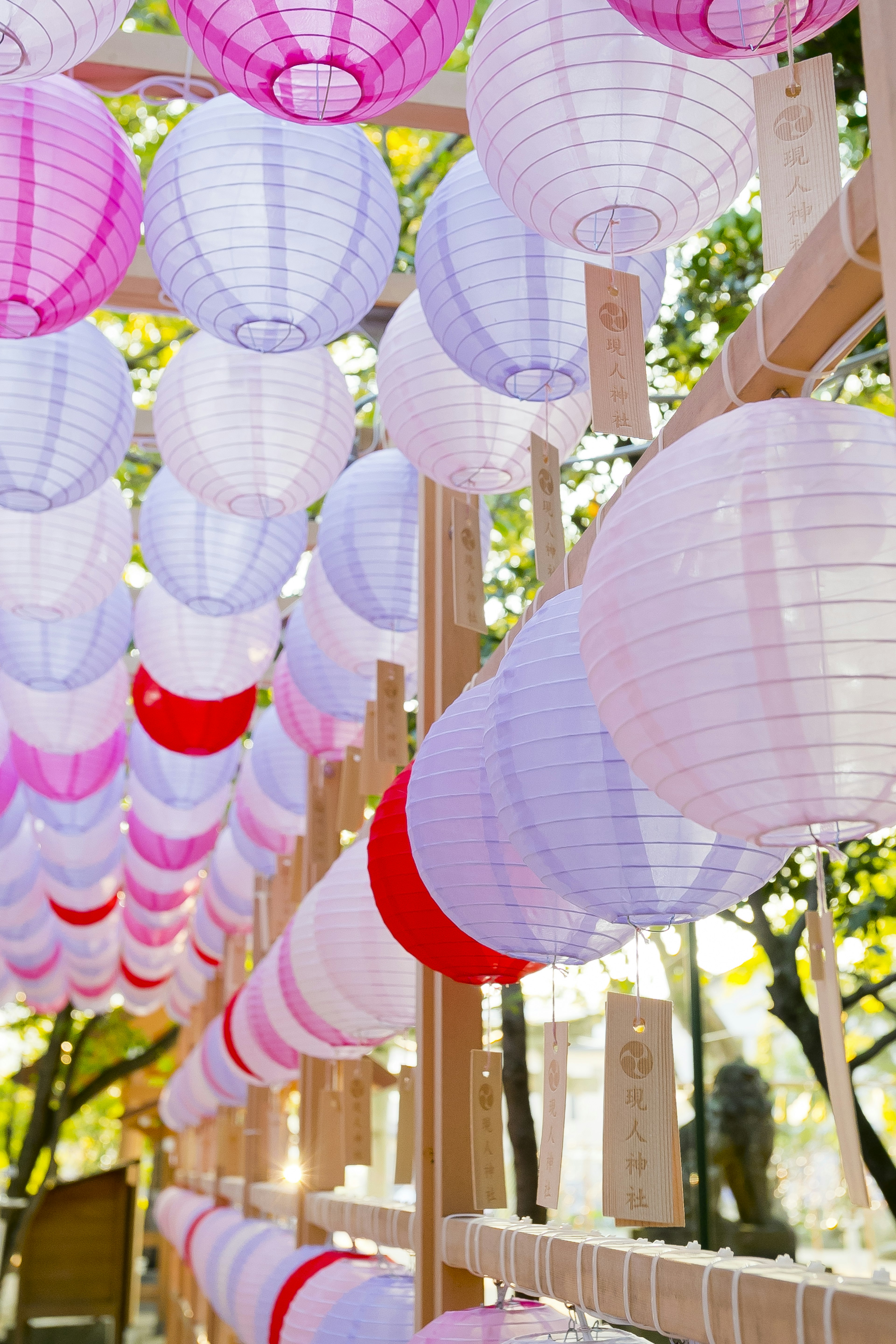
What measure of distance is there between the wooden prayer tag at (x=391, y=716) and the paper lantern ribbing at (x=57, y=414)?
0.60 metres

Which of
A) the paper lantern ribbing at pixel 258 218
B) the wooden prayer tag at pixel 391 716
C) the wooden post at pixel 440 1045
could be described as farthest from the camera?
the wooden prayer tag at pixel 391 716

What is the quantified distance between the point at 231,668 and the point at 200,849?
227 cm

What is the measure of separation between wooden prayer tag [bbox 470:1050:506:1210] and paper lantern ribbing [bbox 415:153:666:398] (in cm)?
86

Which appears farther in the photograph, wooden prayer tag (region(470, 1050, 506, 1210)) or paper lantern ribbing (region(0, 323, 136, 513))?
paper lantern ribbing (region(0, 323, 136, 513))

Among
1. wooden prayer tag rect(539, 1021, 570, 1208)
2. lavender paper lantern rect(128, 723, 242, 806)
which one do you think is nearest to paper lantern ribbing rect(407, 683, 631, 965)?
wooden prayer tag rect(539, 1021, 570, 1208)

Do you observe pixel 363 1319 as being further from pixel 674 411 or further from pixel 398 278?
pixel 398 278

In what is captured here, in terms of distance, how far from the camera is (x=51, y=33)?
1.16 metres

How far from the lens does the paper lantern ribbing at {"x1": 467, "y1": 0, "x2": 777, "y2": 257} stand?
1.14m

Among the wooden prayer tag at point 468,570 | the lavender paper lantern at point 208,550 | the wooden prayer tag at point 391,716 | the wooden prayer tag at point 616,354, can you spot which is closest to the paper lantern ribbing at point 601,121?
the wooden prayer tag at point 616,354

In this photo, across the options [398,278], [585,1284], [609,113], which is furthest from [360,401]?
[585,1284]

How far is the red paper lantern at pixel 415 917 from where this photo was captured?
1.58 m

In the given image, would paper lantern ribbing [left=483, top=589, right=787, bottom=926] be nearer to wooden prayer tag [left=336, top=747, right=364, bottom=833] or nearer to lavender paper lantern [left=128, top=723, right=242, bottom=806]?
wooden prayer tag [left=336, top=747, right=364, bottom=833]

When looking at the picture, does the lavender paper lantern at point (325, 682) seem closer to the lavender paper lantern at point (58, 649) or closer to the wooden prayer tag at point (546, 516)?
the lavender paper lantern at point (58, 649)

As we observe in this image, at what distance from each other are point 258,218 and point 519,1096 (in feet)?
11.4
